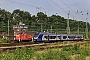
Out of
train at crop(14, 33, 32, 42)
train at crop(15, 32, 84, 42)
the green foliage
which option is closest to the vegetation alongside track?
the green foliage

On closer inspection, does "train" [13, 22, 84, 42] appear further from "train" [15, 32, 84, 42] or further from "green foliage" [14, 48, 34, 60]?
"green foliage" [14, 48, 34, 60]

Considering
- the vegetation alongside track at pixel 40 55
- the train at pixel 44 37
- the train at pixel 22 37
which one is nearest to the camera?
the vegetation alongside track at pixel 40 55

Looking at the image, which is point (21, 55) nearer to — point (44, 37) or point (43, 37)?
point (43, 37)

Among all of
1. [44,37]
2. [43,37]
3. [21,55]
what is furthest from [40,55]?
[44,37]

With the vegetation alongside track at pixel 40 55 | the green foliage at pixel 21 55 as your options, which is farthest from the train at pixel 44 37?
the green foliage at pixel 21 55

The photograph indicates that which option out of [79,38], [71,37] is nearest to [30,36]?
[71,37]

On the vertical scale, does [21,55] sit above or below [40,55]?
above

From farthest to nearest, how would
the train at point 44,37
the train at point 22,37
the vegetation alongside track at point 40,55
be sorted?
the train at point 22,37, the train at point 44,37, the vegetation alongside track at point 40,55

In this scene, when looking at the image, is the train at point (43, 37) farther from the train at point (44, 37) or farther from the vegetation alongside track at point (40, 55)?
the vegetation alongside track at point (40, 55)

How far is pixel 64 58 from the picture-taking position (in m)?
10.5

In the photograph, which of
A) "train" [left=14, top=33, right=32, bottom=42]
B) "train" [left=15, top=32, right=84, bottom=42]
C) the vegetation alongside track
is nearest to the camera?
the vegetation alongside track

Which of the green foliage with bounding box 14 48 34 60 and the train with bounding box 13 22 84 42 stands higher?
the train with bounding box 13 22 84 42

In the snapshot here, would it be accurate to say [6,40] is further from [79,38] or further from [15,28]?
[79,38]

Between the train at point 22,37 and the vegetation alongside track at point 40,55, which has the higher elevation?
the train at point 22,37
